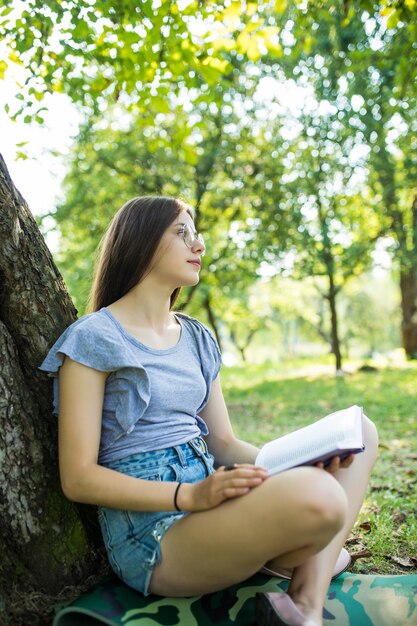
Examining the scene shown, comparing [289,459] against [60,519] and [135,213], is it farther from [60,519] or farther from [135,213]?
[135,213]

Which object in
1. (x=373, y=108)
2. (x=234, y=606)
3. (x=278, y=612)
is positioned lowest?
(x=234, y=606)

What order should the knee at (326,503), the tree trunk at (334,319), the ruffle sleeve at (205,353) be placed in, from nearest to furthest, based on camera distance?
the knee at (326,503)
the ruffle sleeve at (205,353)
the tree trunk at (334,319)

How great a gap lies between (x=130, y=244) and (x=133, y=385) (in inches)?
25.5

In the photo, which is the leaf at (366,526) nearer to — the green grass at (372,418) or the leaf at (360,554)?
the green grass at (372,418)

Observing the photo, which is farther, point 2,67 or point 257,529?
point 2,67

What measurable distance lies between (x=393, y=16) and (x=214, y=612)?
3986mm

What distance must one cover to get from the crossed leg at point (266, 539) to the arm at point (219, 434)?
64cm


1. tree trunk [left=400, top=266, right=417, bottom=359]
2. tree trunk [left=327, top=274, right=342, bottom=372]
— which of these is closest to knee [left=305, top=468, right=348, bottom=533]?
tree trunk [left=327, top=274, right=342, bottom=372]

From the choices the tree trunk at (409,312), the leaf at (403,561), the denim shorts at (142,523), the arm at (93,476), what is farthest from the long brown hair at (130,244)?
the tree trunk at (409,312)

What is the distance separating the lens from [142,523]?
212 centimetres

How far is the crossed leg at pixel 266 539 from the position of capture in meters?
1.85

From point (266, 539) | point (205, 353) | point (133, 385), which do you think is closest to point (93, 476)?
point (133, 385)

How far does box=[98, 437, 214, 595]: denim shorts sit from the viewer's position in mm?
2076

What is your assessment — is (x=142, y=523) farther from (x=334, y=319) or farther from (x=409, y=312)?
(x=409, y=312)
